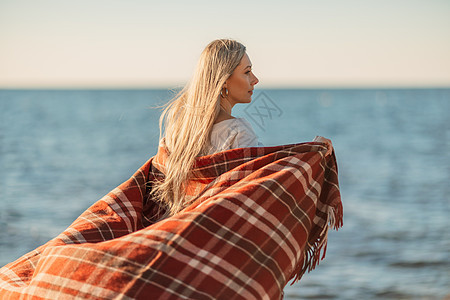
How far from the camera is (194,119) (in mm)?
3049

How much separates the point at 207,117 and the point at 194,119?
77mm

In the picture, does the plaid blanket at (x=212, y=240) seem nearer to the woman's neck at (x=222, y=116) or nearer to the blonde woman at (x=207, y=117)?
the blonde woman at (x=207, y=117)

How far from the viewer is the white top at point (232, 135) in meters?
2.92

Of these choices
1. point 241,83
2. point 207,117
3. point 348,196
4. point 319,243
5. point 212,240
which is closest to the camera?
point 212,240

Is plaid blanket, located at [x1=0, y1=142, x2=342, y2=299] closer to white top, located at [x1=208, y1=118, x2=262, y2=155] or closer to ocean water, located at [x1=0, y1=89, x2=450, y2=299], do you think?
white top, located at [x1=208, y1=118, x2=262, y2=155]

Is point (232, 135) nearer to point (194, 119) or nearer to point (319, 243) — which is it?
point (194, 119)

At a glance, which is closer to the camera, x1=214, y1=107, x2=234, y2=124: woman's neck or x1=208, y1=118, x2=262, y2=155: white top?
Result: x1=208, y1=118, x2=262, y2=155: white top

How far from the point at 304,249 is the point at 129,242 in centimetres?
87

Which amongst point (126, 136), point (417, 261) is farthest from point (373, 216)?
point (126, 136)

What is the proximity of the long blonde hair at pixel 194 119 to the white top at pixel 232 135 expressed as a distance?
4 cm

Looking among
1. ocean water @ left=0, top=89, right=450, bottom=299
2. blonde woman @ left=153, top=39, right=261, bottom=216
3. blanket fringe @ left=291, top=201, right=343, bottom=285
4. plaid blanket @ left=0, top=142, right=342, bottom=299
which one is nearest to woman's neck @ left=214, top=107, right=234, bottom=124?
blonde woman @ left=153, top=39, right=261, bottom=216

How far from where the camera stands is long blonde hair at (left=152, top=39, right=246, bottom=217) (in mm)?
2975

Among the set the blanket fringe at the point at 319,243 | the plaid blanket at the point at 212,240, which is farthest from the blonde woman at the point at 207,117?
the blanket fringe at the point at 319,243

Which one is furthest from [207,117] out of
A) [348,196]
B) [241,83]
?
[348,196]
